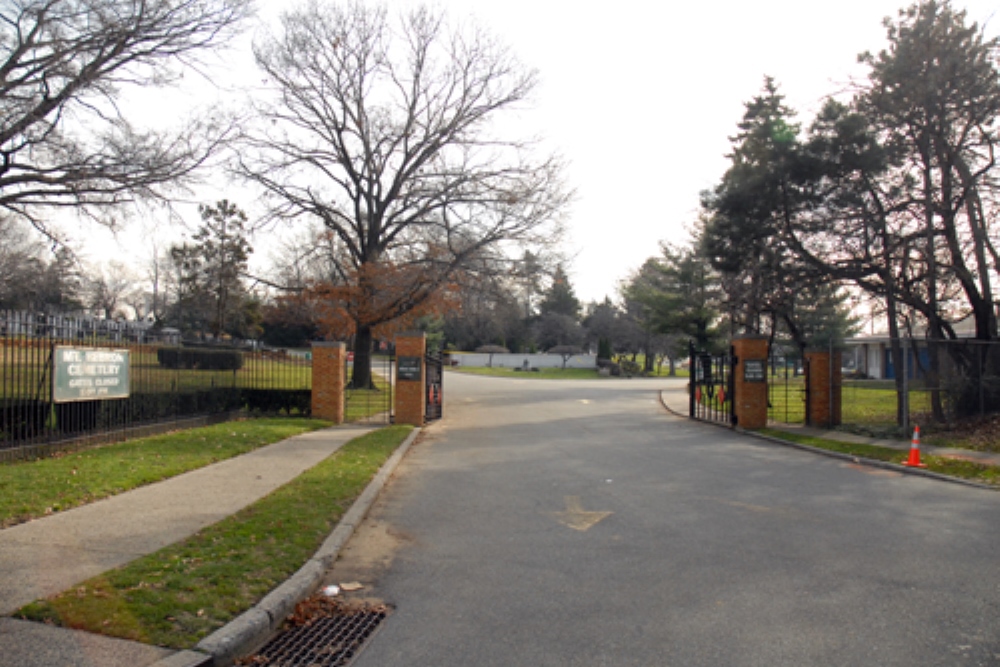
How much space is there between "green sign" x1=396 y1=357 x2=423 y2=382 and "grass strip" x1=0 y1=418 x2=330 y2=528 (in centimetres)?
493

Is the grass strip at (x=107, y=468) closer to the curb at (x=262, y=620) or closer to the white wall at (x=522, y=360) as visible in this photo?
the curb at (x=262, y=620)

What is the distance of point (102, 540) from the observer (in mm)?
6641

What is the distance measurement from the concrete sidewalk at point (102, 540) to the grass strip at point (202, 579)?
152 millimetres

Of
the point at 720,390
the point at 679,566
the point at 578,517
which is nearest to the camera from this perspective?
the point at 679,566

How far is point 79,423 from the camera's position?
12.1 meters

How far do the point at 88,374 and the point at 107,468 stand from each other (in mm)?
2684

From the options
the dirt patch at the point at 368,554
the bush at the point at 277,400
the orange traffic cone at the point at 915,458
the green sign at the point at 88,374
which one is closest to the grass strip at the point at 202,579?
the dirt patch at the point at 368,554

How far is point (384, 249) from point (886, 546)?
28.8m

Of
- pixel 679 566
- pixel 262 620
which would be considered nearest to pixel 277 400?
pixel 679 566

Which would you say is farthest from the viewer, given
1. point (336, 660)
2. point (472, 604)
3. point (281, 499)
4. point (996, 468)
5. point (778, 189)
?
point (778, 189)

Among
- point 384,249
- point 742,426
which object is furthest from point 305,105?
point 742,426

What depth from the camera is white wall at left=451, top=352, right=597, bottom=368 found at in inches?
3162

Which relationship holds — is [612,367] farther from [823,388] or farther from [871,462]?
[871,462]

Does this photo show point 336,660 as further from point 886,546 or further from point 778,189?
point 778,189
